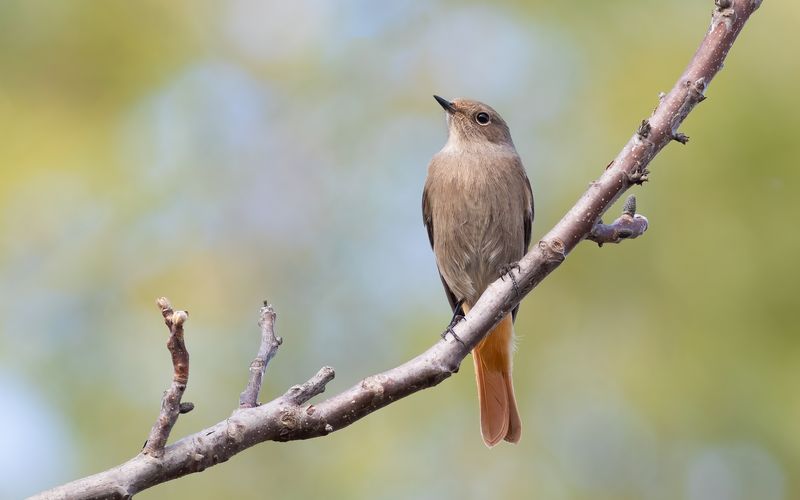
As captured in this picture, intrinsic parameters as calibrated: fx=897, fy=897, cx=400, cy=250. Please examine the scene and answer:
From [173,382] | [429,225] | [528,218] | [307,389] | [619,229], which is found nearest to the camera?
[173,382]

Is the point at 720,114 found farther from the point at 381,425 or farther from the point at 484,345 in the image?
the point at 381,425

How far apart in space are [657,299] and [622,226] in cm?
308

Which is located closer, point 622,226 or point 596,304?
point 622,226

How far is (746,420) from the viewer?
5406mm

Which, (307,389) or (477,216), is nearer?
(307,389)

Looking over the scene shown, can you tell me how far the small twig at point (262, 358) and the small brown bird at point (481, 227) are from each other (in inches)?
80.4

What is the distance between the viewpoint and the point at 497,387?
4809 millimetres

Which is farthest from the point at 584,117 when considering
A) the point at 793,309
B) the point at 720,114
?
the point at 793,309

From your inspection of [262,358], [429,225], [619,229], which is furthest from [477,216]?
[262,358]

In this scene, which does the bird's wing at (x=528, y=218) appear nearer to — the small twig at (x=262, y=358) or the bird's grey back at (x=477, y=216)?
the bird's grey back at (x=477, y=216)

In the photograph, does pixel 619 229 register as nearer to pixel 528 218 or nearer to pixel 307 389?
pixel 307 389

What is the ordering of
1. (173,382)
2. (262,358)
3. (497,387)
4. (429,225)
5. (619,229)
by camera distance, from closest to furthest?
1. (173,382)
2. (262,358)
3. (619,229)
4. (497,387)
5. (429,225)

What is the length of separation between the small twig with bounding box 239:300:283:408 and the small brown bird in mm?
2043

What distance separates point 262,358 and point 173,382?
508 mm
